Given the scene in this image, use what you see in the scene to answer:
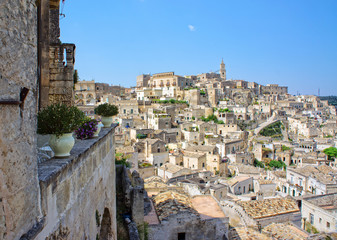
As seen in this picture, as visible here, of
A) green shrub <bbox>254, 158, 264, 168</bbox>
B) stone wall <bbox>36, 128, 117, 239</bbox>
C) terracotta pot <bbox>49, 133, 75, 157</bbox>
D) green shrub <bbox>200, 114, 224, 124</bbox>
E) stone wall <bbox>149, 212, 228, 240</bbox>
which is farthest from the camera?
green shrub <bbox>200, 114, 224, 124</bbox>

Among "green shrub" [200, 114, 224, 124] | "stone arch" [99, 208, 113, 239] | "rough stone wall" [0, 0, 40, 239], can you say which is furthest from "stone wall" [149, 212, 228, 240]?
"green shrub" [200, 114, 224, 124]

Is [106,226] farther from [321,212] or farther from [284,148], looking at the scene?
[284,148]

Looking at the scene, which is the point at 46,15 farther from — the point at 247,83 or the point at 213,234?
the point at 247,83

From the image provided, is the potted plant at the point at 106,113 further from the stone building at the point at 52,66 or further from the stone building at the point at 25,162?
the stone building at the point at 25,162

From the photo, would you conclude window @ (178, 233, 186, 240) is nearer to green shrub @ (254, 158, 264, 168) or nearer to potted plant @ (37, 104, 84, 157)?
potted plant @ (37, 104, 84, 157)

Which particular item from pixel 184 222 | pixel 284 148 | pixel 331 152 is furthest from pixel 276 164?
pixel 184 222

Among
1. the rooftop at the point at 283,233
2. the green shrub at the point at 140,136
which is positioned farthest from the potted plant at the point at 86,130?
the green shrub at the point at 140,136

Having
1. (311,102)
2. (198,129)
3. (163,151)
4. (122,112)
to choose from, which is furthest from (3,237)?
(311,102)

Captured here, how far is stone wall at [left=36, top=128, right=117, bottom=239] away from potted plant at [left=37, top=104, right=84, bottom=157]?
0.13m

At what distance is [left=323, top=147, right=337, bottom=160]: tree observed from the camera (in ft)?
147

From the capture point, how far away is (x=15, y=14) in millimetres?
1744

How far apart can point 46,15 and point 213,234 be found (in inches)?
411

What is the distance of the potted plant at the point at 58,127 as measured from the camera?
2883 mm

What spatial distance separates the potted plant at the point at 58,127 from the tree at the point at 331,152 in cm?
5009
